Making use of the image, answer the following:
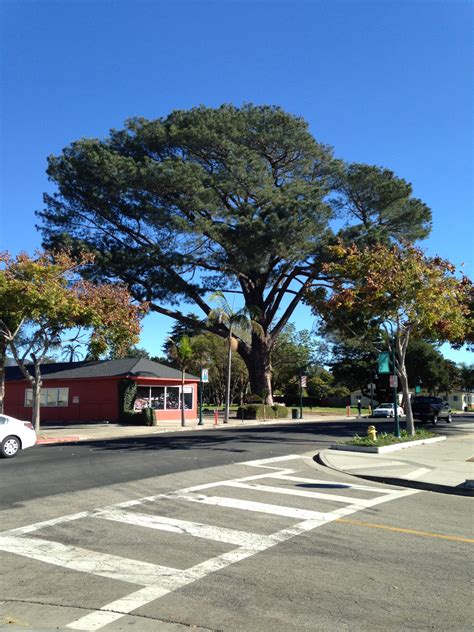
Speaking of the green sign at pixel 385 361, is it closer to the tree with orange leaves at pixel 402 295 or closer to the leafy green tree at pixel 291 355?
the tree with orange leaves at pixel 402 295

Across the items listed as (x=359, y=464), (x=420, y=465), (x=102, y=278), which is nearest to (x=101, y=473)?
(x=359, y=464)

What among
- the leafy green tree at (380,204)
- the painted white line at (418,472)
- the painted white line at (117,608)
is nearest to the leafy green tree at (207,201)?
the leafy green tree at (380,204)

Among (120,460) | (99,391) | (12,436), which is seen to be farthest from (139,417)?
(120,460)

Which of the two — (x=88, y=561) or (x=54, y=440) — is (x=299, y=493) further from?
(x=54, y=440)

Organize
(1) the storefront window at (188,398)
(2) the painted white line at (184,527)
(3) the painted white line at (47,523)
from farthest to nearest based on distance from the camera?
(1) the storefront window at (188,398), (3) the painted white line at (47,523), (2) the painted white line at (184,527)

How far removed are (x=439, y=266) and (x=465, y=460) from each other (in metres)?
7.48

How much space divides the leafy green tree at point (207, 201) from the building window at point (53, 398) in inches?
326

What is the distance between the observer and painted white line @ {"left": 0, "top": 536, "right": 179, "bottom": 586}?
5.73 meters

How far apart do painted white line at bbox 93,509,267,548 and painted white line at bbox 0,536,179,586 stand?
1279 mm

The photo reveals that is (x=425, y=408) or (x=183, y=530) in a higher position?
(x=425, y=408)

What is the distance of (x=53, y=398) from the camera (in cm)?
3788

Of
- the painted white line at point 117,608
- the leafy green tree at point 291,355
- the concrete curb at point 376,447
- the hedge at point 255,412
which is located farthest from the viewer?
the leafy green tree at point 291,355

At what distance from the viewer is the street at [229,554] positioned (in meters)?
4.82

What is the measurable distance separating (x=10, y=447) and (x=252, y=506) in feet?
31.9
